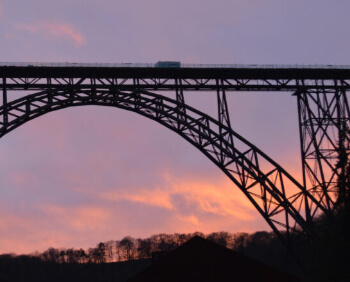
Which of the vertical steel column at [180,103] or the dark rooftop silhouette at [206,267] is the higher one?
the vertical steel column at [180,103]

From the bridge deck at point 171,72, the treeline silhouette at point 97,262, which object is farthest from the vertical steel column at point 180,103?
the treeline silhouette at point 97,262

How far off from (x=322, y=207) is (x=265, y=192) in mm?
3303

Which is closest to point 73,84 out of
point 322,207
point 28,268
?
point 322,207

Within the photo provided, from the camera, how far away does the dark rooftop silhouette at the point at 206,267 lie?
96.6 ft

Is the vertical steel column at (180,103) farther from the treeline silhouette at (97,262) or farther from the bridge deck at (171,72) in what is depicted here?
the treeline silhouette at (97,262)

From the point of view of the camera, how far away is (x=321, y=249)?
28.5m

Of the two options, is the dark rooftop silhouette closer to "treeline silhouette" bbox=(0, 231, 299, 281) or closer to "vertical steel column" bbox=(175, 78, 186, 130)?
"vertical steel column" bbox=(175, 78, 186, 130)

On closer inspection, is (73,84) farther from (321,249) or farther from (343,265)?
(343,265)

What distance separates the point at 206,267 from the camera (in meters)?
29.7

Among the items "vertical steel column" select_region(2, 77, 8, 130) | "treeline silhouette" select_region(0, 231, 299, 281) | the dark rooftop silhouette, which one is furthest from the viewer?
"treeline silhouette" select_region(0, 231, 299, 281)

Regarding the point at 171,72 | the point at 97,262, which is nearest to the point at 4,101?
the point at 171,72

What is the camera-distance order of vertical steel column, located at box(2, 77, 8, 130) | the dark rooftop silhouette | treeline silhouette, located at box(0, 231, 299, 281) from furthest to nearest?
treeline silhouette, located at box(0, 231, 299, 281)
vertical steel column, located at box(2, 77, 8, 130)
the dark rooftop silhouette

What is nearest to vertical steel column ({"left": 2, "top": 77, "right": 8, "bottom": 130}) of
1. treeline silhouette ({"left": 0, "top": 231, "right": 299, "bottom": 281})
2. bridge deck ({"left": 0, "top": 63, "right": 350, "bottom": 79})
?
bridge deck ({"left": 0, "top": 63, "right": 350, "bottom": 79})

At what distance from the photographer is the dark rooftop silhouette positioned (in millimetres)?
29453
